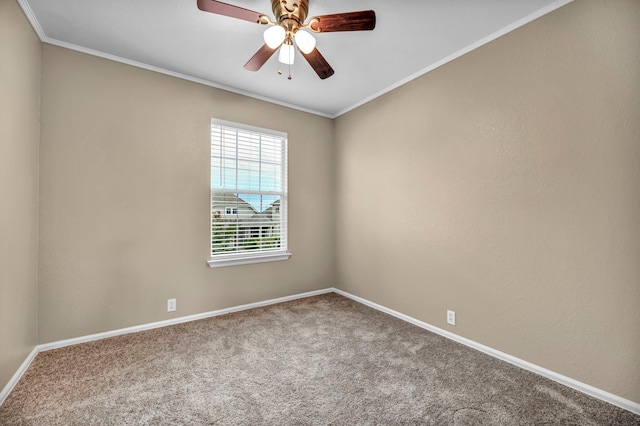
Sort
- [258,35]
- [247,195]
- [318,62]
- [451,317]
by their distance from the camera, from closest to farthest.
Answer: [318,62]
[258,35]
[451,317]
[247,195]

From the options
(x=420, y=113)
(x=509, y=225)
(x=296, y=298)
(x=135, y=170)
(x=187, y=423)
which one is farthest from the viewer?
(x=296, y=298)

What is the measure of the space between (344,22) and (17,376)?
323 cm

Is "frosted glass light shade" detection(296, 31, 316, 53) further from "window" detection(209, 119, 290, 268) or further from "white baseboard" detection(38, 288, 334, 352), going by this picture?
"white baseboard" detection(38, 288, 334, 352)

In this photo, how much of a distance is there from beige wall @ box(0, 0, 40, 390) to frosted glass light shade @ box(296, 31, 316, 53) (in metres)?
1.83

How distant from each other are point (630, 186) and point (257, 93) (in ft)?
11.2

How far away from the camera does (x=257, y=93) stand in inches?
135

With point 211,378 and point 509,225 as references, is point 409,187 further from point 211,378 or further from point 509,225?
point 211,378

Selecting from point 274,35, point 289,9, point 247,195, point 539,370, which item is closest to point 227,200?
point 247,195

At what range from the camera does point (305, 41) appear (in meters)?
1.76

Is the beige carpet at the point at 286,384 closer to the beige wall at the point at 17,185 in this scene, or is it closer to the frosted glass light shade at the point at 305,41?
the beige wall at the point at 17,185

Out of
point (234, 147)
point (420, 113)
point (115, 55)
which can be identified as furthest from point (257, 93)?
point (420, 113)

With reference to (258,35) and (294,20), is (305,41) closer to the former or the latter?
(294,20)

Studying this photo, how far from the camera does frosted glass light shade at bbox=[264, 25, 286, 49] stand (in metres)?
1.71

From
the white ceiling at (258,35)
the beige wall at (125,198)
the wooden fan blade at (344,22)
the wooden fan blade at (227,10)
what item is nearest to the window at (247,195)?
the beige wall at (125,198)
